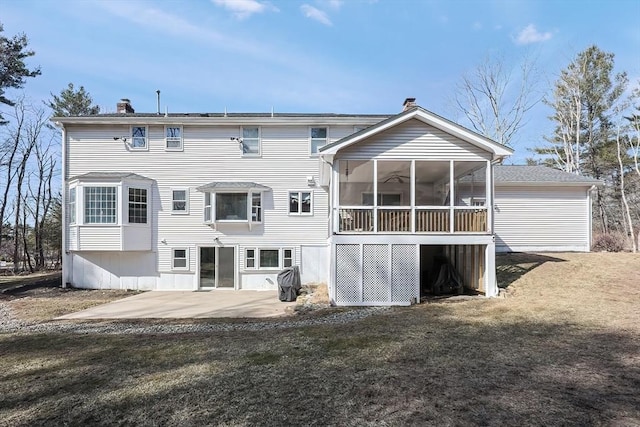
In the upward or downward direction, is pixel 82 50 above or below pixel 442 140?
above

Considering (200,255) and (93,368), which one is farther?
(200,255)

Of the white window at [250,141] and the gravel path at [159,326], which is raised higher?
the white window at [250,141]

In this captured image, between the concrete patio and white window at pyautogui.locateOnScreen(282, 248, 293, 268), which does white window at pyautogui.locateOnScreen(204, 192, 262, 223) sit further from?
the concrete patio

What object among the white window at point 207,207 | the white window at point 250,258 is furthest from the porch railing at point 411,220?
the white window at point 207,207

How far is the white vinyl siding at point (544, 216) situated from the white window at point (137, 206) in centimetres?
1532

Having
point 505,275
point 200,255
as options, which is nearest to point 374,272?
point 505,275

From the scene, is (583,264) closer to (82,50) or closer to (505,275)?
(505,275)

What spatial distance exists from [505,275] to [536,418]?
10.3 meters

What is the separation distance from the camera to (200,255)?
1566 centimetres

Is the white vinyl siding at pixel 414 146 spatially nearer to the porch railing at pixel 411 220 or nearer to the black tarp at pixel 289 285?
the porch railing at pixel 411 220

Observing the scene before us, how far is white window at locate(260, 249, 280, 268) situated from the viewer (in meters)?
15.7

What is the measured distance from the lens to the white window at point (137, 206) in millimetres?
15119

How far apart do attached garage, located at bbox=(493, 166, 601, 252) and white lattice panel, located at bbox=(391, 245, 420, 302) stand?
790cm

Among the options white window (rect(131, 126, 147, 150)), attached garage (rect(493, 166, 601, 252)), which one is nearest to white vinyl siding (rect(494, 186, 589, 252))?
attached garage (rect(493, 166, 601, 252))
